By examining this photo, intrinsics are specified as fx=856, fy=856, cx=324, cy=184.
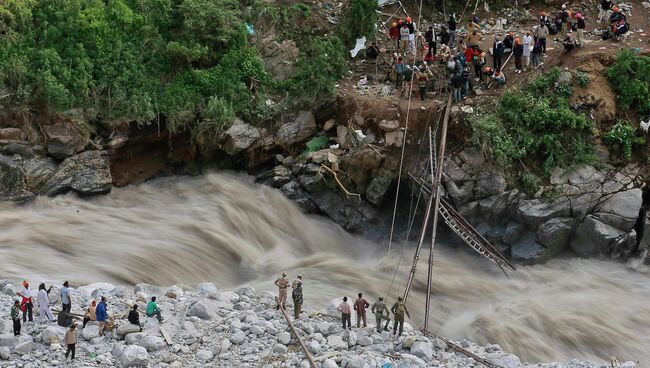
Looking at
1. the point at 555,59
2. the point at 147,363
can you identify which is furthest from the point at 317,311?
the point at 555,59

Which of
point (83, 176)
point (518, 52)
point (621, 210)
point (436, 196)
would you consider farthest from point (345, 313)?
point (518, 52)

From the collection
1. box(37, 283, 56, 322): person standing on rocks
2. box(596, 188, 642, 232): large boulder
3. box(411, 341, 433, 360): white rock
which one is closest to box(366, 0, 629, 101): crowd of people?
box(596, 188, 642, 232): large boulder

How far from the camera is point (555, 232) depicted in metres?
20.8

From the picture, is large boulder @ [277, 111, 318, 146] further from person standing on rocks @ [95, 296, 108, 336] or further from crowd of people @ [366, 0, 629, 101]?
person standing on rocks @ [95, 296, 108, 336]

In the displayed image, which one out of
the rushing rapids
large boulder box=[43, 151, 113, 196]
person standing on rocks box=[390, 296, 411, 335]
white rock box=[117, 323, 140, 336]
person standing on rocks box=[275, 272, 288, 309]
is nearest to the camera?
white rock box=[117, 323, 140, 336]

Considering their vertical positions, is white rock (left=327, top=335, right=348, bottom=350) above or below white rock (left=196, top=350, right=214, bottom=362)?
above

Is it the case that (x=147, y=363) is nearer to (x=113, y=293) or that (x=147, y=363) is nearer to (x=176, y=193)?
(x=113, y=293)

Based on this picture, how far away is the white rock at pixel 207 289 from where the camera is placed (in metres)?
17.9

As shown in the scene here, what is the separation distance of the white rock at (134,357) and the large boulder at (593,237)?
11108 mm

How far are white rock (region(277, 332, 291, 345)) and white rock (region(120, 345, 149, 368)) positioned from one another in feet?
8.20

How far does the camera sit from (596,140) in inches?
873

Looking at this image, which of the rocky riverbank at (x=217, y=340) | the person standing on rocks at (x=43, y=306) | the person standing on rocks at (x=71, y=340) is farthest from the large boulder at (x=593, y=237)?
the person standing on rocks at (x=43, y=306)

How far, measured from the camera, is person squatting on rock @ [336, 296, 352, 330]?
1672 cm

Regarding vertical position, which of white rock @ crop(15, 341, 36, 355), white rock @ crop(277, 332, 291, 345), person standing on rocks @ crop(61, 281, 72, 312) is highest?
person standing on rocks @ crop(61, 281, 72, 312)
